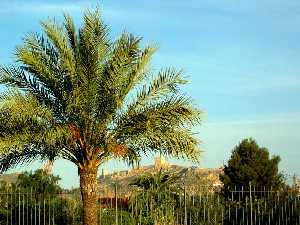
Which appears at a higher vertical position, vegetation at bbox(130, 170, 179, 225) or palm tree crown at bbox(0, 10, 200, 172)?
palm tree crown at bbox(0, 10, 200, 172)

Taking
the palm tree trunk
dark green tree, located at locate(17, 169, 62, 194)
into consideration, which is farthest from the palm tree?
dark green tree, located at locate(17, 169, 62, 194)

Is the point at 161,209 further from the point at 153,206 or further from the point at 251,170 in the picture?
the point at 251,170

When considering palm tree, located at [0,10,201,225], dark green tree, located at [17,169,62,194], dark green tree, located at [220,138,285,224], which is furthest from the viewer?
dark green tree, located at [220,138,285,224]

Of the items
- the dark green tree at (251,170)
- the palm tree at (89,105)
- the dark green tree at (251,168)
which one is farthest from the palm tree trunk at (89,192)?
the dark green tree at (251,168)

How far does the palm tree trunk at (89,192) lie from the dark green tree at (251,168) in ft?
44.9

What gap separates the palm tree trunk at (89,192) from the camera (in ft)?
56.9

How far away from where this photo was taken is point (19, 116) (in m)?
16.5

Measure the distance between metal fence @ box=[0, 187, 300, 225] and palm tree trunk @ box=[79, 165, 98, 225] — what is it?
217cm

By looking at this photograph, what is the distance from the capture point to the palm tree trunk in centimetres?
1733

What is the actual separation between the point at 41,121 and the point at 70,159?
53.5 inches

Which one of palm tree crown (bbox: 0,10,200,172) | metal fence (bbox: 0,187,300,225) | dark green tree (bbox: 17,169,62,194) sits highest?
palm tree crown (bbox: 0,10,200,172)

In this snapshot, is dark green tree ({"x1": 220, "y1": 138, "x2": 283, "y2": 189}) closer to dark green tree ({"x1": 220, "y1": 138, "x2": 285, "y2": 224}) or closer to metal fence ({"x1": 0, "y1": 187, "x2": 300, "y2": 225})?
dark green tree ({"x1": 220, "y1": 138, "x2": 285, "y2": 224})

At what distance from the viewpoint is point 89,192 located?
17359mm

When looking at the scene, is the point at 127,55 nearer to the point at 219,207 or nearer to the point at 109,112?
the point at 109,112
